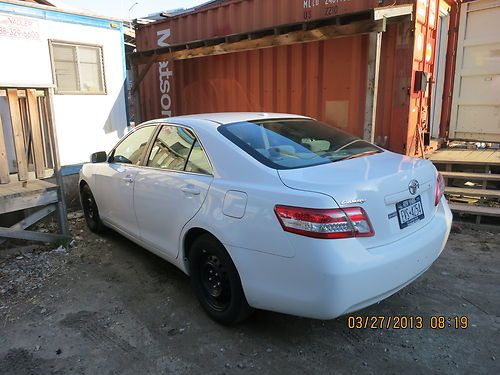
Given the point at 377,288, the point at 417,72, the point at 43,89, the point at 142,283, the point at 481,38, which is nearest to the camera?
the point at 377,288

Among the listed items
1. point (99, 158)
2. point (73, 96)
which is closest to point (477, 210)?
point (99, 158)

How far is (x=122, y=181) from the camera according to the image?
12.9 feet

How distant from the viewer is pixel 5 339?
2.90 metres

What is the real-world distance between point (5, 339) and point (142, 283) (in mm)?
1145

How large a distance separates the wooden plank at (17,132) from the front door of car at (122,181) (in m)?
0.75

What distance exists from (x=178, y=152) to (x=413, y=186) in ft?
6.02

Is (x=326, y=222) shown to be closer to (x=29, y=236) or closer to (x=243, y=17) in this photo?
(x=29, y=236)

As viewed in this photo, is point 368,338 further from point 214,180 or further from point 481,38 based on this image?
point 481,38

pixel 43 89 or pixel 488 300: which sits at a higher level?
pixel 43 89

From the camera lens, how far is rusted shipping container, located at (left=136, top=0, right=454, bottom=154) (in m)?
5.53

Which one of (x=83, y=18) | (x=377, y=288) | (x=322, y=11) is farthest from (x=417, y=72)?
(x=83, y=18)

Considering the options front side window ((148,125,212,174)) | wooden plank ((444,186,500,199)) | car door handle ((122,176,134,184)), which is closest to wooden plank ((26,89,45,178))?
car door handle ((122,176,134,184))

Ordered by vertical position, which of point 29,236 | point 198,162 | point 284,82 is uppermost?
point 284,82

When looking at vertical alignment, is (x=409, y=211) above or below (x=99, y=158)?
below
